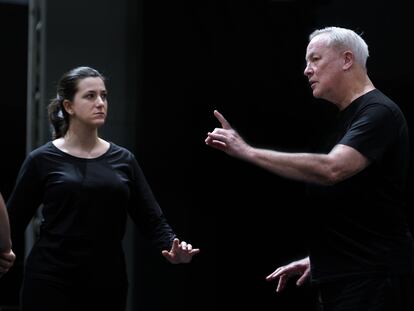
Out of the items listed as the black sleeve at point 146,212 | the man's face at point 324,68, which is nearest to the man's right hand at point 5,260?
the black sleeve at point 146,212

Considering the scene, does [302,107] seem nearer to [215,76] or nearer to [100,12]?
[215,76]

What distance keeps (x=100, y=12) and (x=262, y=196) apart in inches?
63.8

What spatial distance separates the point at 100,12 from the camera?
18.9ft

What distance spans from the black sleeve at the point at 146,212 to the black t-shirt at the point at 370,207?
3.25ft

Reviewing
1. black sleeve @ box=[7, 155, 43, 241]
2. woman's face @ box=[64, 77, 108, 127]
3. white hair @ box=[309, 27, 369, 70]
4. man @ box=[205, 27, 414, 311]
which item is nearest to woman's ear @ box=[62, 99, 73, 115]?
woman's face @ box=[64, 77, 108, 127]

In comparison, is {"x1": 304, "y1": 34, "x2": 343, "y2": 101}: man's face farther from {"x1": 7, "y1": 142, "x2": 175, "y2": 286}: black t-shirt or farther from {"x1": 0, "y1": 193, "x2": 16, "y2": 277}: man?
{"x1": 0, "y1": 193, "x2": 16, "y2": 277}: man

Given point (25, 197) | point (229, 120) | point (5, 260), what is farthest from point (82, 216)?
point (229, 120)

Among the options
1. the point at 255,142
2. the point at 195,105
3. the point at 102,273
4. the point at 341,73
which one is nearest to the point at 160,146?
the point at 195,105

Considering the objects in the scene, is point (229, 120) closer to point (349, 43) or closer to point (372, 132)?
point (349, 43)

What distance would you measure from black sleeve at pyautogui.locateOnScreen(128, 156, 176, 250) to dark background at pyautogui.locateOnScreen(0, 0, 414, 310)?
4.44ft

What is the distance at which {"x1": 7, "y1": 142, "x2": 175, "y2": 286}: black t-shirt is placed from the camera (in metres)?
3.66

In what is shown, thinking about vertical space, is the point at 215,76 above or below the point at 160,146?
above

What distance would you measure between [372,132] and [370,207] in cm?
26

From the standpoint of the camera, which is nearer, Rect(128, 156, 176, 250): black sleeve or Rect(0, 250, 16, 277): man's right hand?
Rect(0, 250, 16, 277): man's right hand
